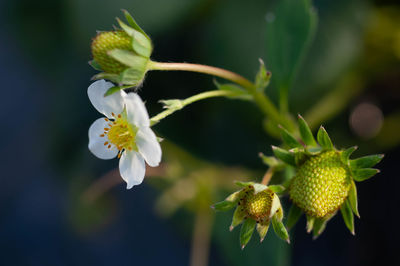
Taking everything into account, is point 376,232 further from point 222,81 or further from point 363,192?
point 222,81

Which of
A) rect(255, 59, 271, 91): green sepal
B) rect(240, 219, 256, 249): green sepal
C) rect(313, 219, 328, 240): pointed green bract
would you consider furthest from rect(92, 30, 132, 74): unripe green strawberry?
rect(313, 219, 328, 240): pointed green bract

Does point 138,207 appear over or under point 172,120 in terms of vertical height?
under

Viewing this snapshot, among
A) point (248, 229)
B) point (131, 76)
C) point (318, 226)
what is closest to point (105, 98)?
point (131, 76)

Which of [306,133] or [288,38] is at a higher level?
[288,38]

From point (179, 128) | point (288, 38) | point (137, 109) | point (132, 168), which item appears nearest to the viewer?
point (137, 109)

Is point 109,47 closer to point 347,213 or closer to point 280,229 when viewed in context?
point 280,229

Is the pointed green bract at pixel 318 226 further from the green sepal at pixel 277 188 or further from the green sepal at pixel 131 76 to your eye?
the green sepal at pixel 131 76

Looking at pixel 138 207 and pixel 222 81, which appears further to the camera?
pixel 138 207

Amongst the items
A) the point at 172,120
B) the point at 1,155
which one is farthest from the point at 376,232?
the point at 1,155
